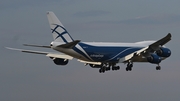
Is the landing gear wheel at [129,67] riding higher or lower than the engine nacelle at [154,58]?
lower

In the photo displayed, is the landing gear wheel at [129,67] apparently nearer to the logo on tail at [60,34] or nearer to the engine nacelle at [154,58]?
the engine nacelle at [154,58]

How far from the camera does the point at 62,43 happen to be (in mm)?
88938

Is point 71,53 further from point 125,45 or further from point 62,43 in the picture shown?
point 125,45

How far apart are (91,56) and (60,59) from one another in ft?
17.8

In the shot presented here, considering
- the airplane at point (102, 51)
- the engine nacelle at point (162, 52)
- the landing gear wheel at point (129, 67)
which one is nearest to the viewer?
the airplane at point (102, 51)

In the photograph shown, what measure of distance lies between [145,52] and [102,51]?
20.1 ft

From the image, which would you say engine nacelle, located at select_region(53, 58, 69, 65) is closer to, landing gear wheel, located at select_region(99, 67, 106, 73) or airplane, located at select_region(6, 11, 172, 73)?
airplane, located at select_region(6, 11, 172, 73)

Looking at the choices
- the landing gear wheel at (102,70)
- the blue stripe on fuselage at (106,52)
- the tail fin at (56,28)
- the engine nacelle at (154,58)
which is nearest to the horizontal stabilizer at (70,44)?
the tail fin at (56,28)

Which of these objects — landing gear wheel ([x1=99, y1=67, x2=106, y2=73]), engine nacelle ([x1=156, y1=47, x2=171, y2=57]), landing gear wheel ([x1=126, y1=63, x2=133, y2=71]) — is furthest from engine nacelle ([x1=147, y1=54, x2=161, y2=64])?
landing gear wheel ([x1=99, y1=67, x2=106, y2=73])

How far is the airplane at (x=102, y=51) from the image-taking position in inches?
3516

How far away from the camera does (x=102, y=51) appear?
95000mm

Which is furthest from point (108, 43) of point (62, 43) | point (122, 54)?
point (62, 43)

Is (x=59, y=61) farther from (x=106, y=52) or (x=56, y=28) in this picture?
(x=56, y=28)

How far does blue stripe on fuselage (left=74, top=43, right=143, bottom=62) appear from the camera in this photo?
93062mm
